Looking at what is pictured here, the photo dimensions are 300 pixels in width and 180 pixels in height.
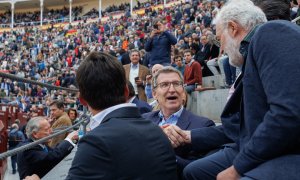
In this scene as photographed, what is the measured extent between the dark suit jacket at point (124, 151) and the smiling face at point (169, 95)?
0.95 metres

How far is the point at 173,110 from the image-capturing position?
278 centimetres

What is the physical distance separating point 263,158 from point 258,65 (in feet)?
1.09

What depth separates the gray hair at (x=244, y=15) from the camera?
1.86 metres

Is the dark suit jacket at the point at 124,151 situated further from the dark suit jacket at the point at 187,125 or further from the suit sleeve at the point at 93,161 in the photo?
the dark suit jacket at the point at 187,125

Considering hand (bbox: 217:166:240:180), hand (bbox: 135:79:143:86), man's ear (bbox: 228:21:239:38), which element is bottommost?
hand (bbox: 135:79:143:86)

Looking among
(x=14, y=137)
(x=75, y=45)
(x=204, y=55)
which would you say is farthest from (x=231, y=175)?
(x=75, y=45)

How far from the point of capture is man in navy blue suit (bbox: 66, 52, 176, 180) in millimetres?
1592

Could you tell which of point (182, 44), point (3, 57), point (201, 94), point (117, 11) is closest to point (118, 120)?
point (201, 94)

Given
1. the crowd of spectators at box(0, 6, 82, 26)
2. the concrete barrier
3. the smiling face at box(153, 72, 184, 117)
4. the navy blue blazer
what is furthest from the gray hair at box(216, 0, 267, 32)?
the crowd of spectators at box(0, 6, 82, 26)

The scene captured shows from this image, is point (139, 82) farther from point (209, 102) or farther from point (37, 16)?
point (37, 16)

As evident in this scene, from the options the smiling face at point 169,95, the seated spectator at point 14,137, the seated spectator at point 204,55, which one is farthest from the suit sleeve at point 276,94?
the seated spectator at point 14,137

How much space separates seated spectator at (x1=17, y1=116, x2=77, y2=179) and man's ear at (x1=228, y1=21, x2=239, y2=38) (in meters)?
1.85

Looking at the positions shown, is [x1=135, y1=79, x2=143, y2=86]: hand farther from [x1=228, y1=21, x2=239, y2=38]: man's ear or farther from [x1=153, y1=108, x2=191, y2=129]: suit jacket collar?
[x1=228, y1=21, x2=239, y2=38]: man's ear

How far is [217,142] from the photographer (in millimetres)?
2291
